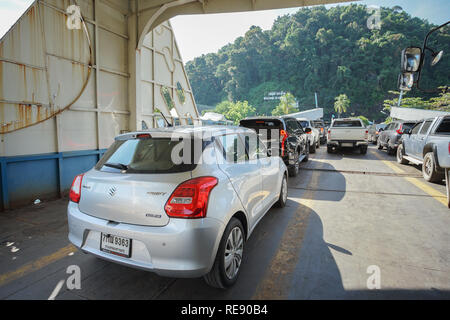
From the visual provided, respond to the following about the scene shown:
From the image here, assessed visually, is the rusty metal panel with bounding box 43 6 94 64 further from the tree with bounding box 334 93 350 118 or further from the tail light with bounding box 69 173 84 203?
the tree with bounding box 334 93 350 118

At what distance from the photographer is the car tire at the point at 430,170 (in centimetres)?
639

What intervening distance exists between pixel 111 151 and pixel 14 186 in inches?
133

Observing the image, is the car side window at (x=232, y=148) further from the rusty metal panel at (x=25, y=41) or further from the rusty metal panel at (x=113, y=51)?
the rusty metal panel at (x=113, y=51)

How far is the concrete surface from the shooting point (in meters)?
2.38

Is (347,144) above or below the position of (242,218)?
above

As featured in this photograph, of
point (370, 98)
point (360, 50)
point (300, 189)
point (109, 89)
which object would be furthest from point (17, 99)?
point (360, 50)

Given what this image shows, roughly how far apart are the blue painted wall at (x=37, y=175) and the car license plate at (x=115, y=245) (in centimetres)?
357

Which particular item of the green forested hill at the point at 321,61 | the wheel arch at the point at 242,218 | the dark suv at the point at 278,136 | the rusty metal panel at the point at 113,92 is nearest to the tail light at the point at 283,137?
the dark suv at the point at 278,136

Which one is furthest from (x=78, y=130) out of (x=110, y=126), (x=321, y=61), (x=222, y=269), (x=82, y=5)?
(x=321, y=61)

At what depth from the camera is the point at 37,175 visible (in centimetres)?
501

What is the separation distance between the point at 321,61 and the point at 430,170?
86607 millimetres

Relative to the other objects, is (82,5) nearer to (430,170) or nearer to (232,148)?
(232,148)

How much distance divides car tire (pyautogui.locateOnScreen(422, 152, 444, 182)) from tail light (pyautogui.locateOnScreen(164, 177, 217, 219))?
6.94m
